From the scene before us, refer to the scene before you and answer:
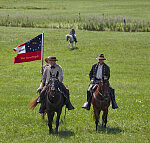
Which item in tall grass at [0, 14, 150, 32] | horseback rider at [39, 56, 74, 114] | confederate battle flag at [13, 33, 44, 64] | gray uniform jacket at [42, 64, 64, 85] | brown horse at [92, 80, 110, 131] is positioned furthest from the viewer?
tall grass at [0, 14, 150, 32]

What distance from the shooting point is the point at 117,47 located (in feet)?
139

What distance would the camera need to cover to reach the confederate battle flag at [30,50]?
15.0 meters

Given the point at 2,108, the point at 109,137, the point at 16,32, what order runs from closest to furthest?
the point at 109,137 < the point at 2,108 < the point at 16,32

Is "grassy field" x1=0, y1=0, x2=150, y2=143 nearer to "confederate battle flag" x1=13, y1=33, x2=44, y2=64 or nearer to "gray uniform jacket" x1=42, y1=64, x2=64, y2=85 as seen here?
"gray uniform jacket" x1=42, y1=64, x2=64, y2=85

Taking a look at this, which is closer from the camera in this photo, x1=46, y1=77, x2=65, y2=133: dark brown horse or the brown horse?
x1=46, y1=77, x2=65, y2=133: dark brown horse

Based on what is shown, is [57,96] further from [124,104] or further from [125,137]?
[124,104]

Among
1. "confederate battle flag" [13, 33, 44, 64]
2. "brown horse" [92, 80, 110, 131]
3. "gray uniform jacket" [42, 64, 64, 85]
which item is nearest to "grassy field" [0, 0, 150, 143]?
"brown horse" [92, 80, 110, 131]

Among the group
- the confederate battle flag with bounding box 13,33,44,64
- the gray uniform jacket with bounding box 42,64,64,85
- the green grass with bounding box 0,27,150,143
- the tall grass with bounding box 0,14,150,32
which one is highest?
the tall grass with bounding box 0,14,150,32

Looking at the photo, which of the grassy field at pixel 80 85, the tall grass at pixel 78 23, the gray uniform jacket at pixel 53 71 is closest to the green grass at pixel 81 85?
the grassy field at pixel 80 85

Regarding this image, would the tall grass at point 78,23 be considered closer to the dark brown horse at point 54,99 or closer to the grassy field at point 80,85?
the grassy field at point 80,85

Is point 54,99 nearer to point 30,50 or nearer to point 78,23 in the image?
point 30,50

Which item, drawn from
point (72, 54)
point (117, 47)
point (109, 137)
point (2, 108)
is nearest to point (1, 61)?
point (72, 54)

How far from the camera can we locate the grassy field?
Result: 13391 millimetres

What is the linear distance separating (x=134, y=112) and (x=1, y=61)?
21.6m
